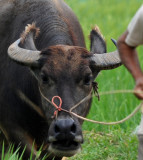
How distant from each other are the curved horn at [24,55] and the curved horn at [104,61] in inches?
19.8

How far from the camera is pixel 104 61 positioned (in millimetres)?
5496

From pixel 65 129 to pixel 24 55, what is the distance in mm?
986

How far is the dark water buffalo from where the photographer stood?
5078 millimetres

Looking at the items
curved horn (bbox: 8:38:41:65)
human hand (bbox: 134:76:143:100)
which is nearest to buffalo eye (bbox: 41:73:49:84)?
curved horn (bbox: 8:38:41:65)

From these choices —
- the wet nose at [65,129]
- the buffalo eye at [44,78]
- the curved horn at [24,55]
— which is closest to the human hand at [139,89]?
the wet nose at [65,129]

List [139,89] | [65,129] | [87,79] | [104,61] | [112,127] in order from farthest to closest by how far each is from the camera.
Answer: [112,127]
[104,61]
[87,79]
[65,129]
[139,89]

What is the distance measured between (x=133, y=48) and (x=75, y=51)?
62.7 inches

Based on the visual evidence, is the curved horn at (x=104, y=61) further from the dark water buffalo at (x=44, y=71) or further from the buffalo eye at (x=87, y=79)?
the buffalo eye at (x=87, y=79)

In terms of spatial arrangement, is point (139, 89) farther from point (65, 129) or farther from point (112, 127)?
point (112, 127)

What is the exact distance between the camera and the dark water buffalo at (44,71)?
5078 mm

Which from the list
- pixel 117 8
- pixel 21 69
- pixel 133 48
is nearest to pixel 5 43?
pixel 21 69

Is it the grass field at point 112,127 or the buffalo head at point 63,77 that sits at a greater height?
the buffalo head at point 63,77

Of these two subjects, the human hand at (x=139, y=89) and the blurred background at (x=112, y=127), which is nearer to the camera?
the human hand at (x=139, y=89)

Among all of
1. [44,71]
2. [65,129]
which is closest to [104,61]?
[44,71]
